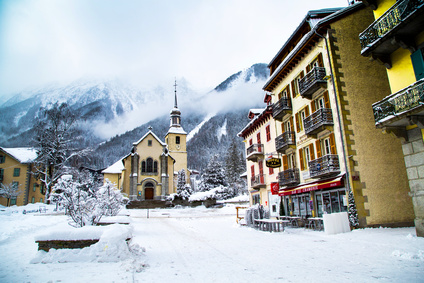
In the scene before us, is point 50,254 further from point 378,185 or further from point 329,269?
point 378,185

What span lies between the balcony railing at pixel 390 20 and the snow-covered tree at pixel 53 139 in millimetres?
38047

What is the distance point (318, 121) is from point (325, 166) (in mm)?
2945

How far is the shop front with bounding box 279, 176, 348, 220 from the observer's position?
56.5 ft

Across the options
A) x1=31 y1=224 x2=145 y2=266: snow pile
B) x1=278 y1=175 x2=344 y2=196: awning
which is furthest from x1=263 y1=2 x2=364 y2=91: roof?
x1=31 y1=224 x2=145 y2=266: snow pile

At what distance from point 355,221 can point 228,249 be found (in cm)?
855

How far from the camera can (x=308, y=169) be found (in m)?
20.7

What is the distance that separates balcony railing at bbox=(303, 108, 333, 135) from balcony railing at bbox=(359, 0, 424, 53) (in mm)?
5519

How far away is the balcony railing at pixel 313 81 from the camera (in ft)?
60.1

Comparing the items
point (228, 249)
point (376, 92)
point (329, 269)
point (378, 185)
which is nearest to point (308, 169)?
point (378, 185)

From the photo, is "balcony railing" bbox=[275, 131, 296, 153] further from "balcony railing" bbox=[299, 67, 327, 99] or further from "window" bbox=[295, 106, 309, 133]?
"balcony railing" bbox=[299, 67, 327, 99]

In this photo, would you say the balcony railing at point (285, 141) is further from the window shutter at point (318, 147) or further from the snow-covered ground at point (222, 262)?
the snow-covered ground at point (222, 262)

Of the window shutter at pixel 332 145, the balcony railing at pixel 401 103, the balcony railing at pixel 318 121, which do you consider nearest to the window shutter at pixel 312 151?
the balcony railing at pixel 318 121

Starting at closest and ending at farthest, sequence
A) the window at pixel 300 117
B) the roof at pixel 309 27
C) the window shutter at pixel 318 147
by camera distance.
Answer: the roof at pixel 309 27 → the window shutter at pixel 318 147 → the window at pixel 300 117

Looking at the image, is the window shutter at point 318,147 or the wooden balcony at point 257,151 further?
the wooden balcony at point 257,151
